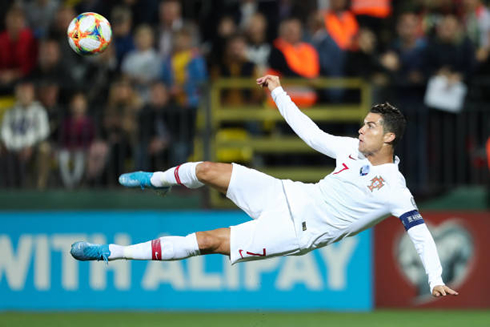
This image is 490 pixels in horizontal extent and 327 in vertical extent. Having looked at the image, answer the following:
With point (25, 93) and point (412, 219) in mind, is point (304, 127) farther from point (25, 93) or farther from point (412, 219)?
point (25, 93)

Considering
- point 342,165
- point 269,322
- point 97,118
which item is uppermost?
point 97,118

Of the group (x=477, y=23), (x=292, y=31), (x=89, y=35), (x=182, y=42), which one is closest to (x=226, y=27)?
(x=182, y=42)

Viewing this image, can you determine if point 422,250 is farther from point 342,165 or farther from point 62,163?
point 62,163

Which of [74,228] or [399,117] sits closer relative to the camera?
[399,117]

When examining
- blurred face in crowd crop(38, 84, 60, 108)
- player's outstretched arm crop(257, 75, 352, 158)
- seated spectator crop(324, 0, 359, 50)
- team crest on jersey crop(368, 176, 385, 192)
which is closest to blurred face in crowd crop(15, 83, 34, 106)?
blurred face in crowd crop(38, 84, 60, 108)

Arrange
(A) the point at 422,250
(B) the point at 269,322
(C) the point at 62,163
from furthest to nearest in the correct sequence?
(C) the point at 62,163 < (B) the point at 269,322 < (A) the point at 422,250

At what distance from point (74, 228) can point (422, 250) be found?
616cm

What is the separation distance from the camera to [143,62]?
45.9 feet

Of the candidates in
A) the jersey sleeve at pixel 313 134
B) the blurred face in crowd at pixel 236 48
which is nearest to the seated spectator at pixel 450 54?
the blurred face in crowd at pixel 236 48

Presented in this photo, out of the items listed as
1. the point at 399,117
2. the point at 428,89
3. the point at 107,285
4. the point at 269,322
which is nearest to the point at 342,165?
the point at 399,117

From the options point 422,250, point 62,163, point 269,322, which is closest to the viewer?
→ point 422,250

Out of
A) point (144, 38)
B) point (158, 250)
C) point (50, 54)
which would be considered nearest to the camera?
point (158, 250)

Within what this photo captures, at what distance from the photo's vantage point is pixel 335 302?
44.7 ft

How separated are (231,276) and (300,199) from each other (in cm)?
461
